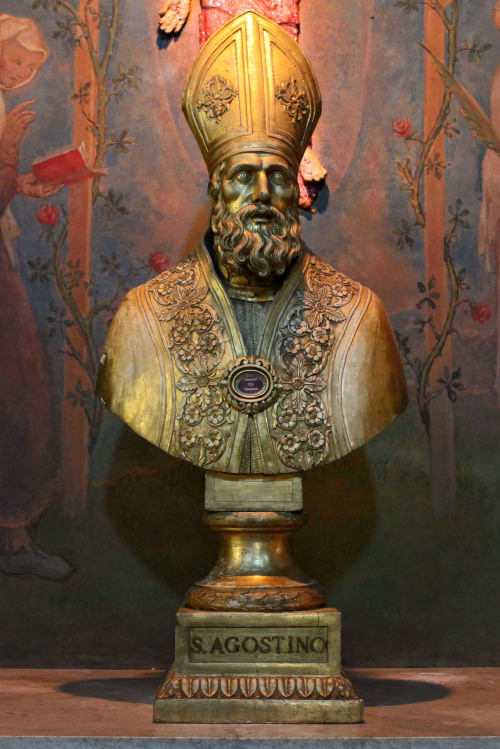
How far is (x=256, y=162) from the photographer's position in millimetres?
3426

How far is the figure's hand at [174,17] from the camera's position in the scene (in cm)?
431

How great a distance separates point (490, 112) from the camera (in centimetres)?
433

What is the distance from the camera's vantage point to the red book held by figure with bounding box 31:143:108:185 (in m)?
4.29

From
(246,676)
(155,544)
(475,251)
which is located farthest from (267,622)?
(475,251)

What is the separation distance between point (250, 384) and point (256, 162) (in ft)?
2.08

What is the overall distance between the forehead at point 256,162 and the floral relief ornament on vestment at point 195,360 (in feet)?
1.12

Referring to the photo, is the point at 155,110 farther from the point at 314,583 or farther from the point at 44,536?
the point at 314,583

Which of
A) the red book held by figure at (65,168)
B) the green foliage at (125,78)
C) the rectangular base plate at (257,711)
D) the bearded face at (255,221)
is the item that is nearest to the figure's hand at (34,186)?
the red book held by figure at (65,168)

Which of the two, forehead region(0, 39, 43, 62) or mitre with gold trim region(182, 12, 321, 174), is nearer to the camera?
mitre with gold trim region(182, 12, 321, 174)

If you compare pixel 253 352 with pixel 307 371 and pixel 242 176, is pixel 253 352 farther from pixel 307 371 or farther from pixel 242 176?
pixel 242 176

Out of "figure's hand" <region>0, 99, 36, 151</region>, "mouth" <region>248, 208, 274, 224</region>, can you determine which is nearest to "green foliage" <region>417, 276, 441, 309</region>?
"mouth" <region>248, 208, 274, 224</region>

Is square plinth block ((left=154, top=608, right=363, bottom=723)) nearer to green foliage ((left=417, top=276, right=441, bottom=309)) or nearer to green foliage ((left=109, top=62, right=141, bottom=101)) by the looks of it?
green foliage ((left=417, top=276, right=441, bottom=309))

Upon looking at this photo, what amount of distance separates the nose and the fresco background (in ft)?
2.86

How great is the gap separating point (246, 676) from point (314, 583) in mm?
346
